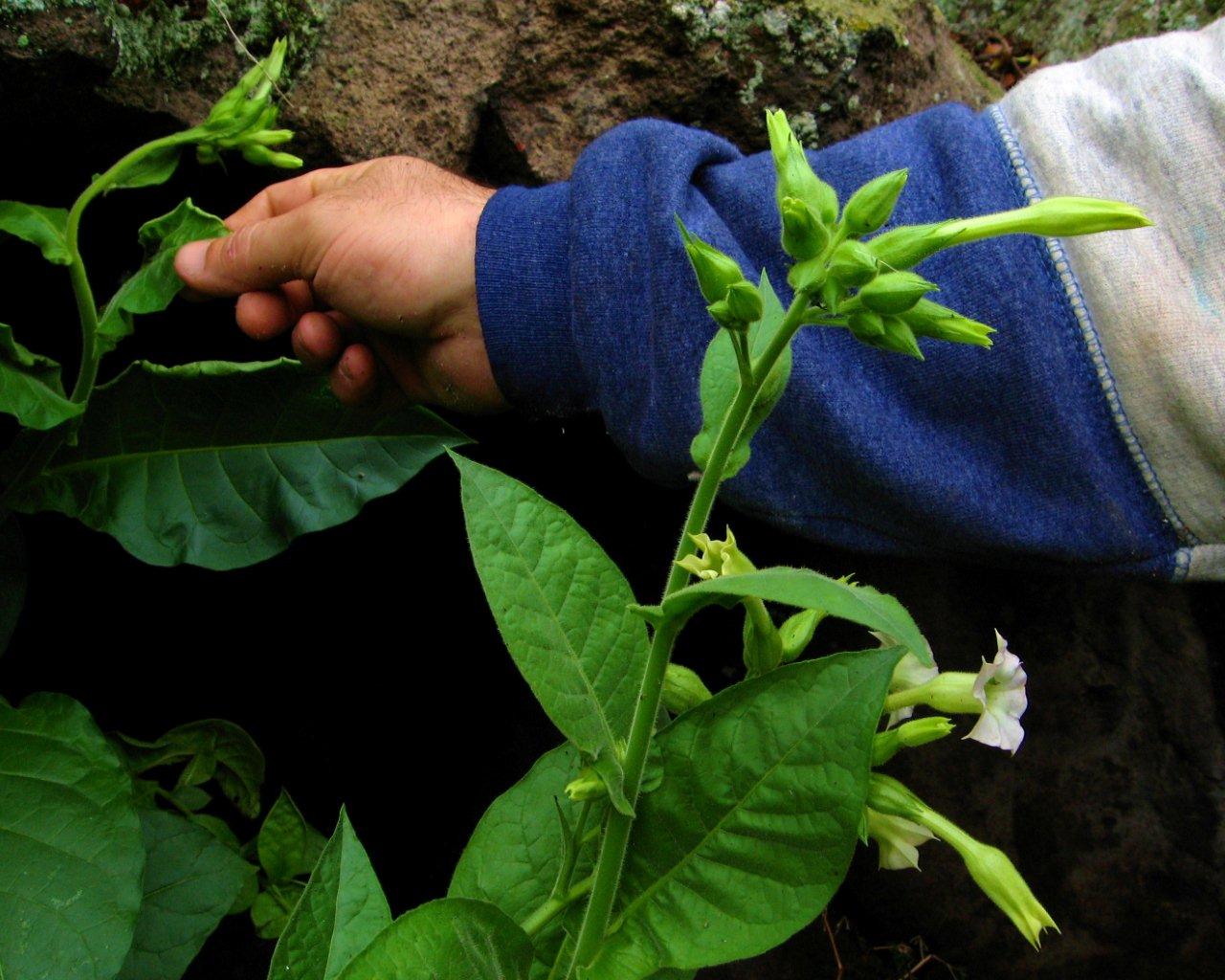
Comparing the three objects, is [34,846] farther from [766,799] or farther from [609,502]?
[609,502]

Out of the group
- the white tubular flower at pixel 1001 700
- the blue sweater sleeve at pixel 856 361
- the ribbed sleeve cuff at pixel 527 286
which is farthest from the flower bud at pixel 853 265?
the ribbed sleeve cuff at pixel 527 286

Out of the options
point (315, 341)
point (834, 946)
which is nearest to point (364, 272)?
point (315, 341)

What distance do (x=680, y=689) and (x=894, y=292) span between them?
336mm

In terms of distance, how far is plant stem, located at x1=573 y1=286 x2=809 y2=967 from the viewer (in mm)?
594

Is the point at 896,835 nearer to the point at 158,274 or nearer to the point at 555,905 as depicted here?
the point at 555,905

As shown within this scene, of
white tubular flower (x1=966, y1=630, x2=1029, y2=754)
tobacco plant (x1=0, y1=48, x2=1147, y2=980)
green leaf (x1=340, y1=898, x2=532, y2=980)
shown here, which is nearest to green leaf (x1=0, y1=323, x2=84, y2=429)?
tobacco plant (x1=0, y1=48, x2=1147, y2=980)

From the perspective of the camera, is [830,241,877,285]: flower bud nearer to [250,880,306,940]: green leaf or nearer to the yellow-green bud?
the yellow-green bud

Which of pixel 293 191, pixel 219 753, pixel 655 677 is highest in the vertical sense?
pixel 293 191

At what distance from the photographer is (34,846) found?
0.92m

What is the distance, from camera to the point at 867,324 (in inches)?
22.9

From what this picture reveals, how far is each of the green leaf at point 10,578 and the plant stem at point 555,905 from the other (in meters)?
0.70

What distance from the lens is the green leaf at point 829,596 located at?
18.7 inches

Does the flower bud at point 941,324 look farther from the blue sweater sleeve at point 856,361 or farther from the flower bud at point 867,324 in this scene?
the blue sweater sleeve at point 856,361

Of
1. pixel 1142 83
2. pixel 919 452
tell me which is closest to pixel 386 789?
pixel 919 452
